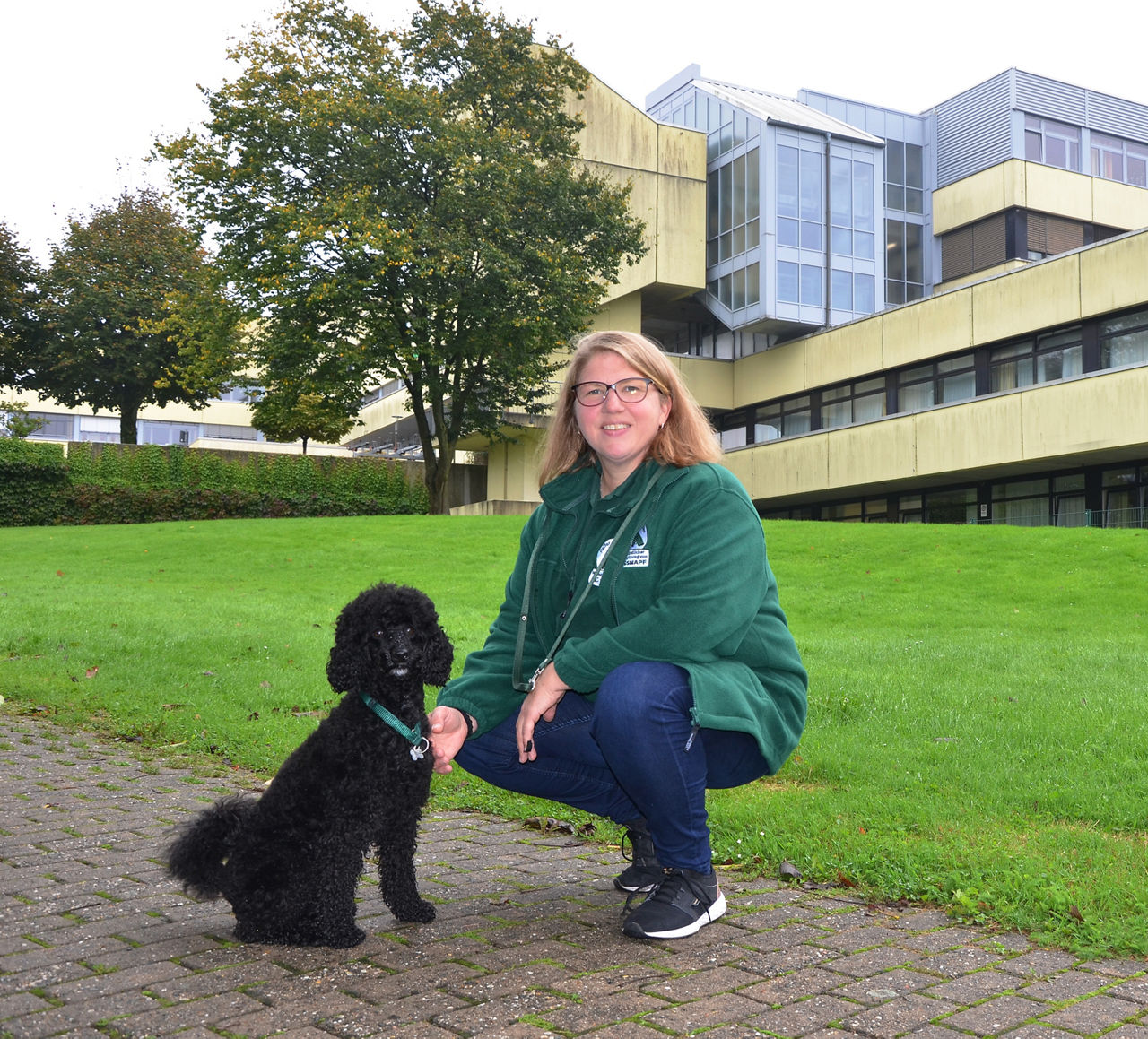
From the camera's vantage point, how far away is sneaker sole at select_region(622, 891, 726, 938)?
354 centimetres

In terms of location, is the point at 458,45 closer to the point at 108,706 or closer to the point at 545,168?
the point at 545,168

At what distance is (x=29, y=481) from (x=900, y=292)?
3393 cm

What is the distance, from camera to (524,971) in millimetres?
3291

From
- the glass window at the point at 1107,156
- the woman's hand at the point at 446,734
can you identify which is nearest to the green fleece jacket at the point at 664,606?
the woman's hand at the point at 446,734

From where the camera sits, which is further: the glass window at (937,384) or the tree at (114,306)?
the tree at (114,306)

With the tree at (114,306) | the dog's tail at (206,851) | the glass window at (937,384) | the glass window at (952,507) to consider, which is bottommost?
the dog's tail at (206,851)

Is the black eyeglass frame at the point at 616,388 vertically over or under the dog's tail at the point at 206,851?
over

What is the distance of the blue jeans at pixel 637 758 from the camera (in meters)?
3.51

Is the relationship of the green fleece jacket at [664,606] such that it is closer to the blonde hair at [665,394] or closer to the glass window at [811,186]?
the blonde hair at [665,394]

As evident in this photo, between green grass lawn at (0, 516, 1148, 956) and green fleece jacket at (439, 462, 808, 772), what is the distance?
1.18 meters

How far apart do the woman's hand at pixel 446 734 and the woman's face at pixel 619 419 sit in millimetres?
1132

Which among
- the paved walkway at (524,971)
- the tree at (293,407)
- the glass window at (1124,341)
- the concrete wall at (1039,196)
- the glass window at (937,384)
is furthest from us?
the concrete wall at (1039,196)

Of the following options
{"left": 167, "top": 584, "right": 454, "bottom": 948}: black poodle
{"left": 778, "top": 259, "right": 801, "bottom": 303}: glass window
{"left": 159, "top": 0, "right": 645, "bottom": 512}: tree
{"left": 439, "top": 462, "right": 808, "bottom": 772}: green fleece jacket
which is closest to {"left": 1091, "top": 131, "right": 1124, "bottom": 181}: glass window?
{"left": 778, "top": 259, "right": 801, "bottom": 303}: glass window

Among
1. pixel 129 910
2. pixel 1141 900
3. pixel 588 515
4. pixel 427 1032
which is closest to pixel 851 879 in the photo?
pixel 1141 900
